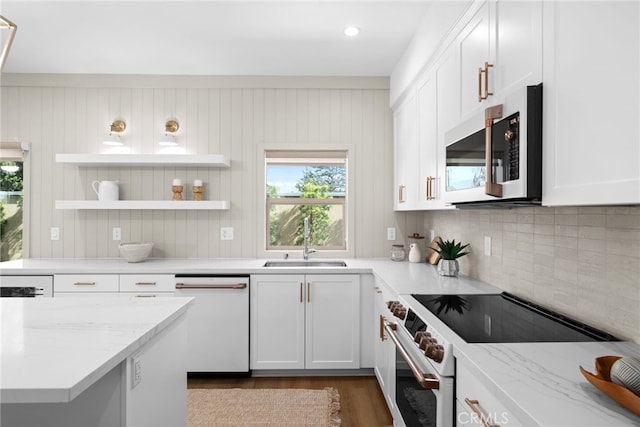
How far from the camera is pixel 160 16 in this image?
248 centimetres

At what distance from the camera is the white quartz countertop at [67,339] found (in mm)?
940

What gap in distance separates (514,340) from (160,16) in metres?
2.63

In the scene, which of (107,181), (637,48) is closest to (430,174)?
(637,48)

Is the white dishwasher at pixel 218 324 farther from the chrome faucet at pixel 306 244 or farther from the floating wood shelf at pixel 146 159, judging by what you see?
the floating wood shelf at pixel 146 159

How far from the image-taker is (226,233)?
3.54 m

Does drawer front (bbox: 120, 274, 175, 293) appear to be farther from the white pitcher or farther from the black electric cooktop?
the black electric cooktop

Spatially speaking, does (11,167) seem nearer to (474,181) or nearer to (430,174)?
(430,174)

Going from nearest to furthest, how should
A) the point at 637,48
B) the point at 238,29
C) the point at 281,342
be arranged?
the point at 637,48 < the point at 238,29 < the point at 281,342

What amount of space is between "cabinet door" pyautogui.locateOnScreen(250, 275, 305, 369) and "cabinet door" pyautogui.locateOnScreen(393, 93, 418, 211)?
104cm

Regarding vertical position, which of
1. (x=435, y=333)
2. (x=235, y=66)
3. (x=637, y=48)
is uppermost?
(x=235, y=66)


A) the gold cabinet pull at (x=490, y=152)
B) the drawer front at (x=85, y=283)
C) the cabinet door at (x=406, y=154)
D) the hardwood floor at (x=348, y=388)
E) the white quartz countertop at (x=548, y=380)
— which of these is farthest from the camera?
the drawer front at (x=85, y=283)

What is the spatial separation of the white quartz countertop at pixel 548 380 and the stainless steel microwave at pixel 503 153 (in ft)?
1.60

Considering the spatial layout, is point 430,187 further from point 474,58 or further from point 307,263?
point 307,263

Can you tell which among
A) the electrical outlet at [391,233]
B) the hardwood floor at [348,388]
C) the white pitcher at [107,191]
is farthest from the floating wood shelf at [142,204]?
the electrical outlet at [391,233]
